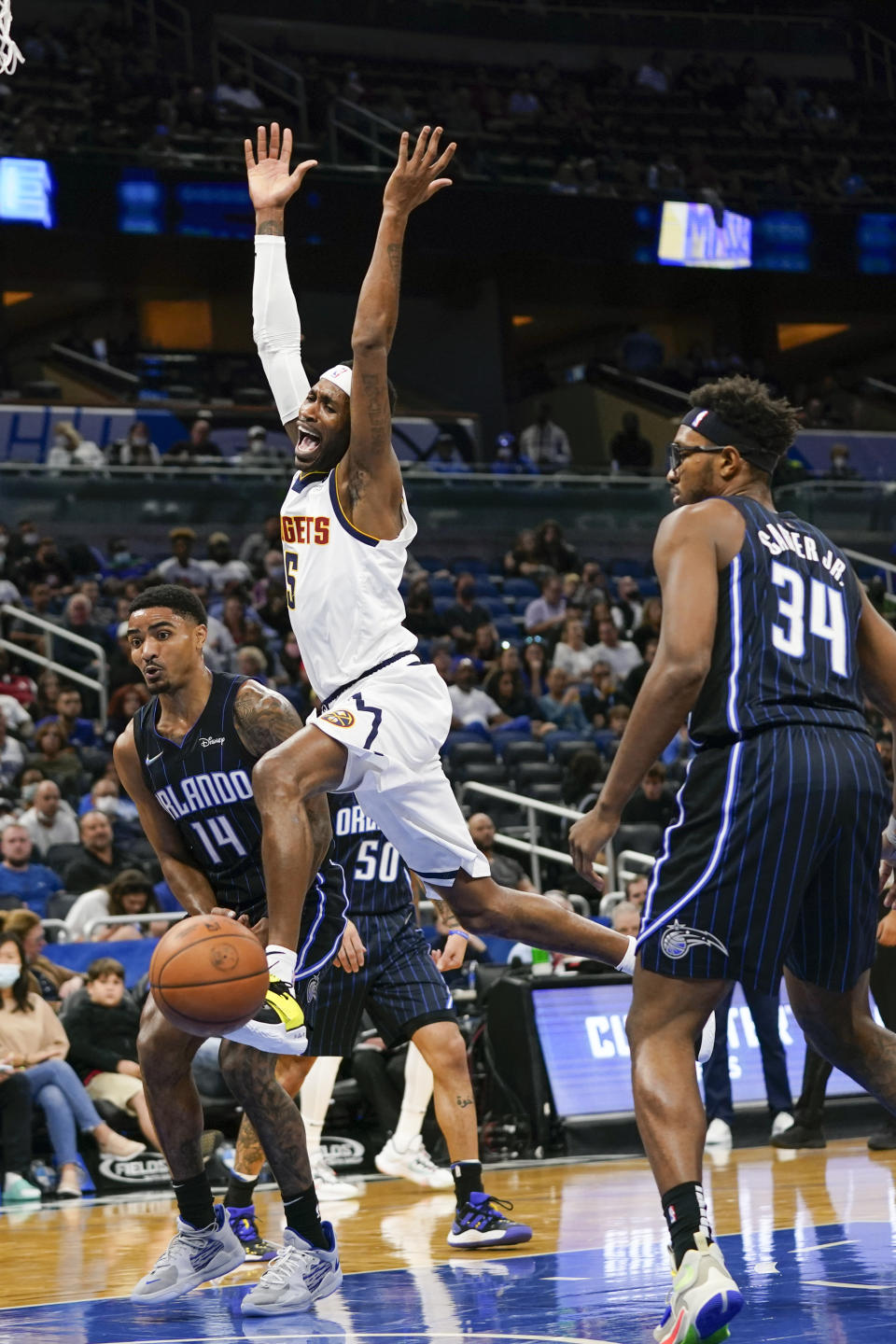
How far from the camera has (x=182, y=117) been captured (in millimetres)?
26594

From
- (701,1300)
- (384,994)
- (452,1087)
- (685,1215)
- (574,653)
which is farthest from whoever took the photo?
(574,653)

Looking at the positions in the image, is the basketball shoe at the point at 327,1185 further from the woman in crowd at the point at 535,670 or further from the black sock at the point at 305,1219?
the woman in crowd at the point at 535,670

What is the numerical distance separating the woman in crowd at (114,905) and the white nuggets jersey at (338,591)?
5.89m

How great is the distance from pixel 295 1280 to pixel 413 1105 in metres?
4.31

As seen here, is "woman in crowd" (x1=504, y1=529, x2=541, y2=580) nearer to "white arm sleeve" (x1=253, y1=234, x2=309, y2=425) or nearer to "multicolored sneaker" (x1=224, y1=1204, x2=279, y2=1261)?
"multicolored sneaker" (x1=224, y1=1204, x2=279, y2=1261)

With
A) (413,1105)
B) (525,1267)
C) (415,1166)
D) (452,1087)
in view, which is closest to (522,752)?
A: (413,1105)

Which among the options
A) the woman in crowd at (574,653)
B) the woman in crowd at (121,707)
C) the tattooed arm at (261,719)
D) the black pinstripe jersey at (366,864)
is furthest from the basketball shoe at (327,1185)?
the woman in crowd at (574,653)

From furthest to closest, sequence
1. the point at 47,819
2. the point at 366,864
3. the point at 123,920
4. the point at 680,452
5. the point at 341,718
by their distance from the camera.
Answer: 1. the point at 47,819
2. the point at 123,920
3. the point at 366,864
4. the point at 341,718
5. the point at 680,452

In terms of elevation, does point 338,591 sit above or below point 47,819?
above

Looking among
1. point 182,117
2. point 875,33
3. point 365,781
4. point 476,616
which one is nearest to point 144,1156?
point 365,781

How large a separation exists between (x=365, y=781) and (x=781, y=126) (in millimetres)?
28926

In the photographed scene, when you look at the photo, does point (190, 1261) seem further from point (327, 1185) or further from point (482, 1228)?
point (327, 1185)

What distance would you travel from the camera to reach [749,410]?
474 centimetres

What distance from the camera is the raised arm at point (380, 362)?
215 inches
